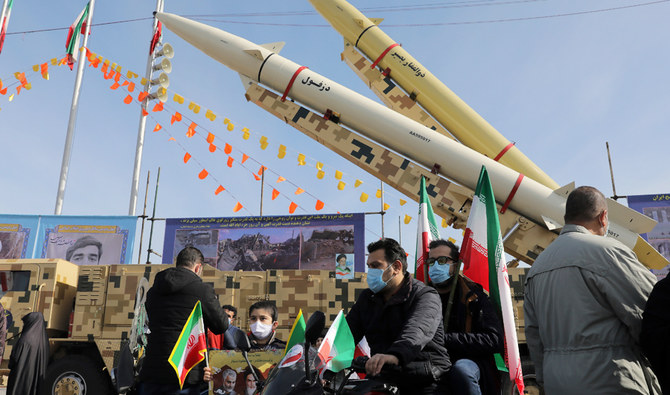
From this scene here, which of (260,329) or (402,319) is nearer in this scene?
(402,319)

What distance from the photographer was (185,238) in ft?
36.0

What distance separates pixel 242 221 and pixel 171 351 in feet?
25.4

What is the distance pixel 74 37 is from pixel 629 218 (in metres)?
13.7

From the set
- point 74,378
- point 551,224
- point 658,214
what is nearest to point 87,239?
point 74,378

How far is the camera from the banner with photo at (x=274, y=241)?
10516 mm

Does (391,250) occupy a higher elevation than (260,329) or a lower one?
higher

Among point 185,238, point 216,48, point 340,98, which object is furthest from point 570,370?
point 185,238

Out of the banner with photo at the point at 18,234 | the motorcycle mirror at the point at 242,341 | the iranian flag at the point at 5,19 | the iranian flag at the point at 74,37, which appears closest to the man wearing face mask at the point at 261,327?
the motorcycle mirror at the point at 242,341

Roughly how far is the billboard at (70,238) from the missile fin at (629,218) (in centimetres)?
863

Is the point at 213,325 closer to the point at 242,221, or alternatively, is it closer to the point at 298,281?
the point at 298,281

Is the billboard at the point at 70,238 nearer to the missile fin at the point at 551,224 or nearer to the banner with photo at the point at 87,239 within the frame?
the banner with photo at the point at 87,239

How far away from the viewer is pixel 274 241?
10828mm

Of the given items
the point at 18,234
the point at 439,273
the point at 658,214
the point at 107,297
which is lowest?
the point at 439,273

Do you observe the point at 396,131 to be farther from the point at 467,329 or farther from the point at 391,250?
the point at 391,250
